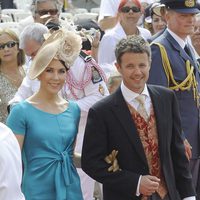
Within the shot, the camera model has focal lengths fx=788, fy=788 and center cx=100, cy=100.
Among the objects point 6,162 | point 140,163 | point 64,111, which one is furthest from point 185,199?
point 6,162

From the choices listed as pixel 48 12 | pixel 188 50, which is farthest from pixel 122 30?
→ pixel 188 50

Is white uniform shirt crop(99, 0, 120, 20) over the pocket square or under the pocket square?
under

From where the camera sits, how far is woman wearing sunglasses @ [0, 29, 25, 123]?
6.95 m

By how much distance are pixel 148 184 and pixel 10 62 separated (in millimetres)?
2796

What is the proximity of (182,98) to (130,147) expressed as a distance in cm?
112

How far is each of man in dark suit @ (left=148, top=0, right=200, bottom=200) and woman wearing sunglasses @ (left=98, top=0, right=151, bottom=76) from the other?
190 centimetres

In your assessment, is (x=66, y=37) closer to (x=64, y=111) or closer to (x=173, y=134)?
(x=64, y=111)

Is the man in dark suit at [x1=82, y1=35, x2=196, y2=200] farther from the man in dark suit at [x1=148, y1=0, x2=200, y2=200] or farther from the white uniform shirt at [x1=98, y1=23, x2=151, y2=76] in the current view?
the white uniform shirt at [x1=98, y1=23, x2=151, y2=76]

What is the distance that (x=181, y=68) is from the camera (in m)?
5.73

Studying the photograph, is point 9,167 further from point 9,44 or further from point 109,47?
point 109,47

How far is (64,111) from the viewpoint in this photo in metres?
5.08

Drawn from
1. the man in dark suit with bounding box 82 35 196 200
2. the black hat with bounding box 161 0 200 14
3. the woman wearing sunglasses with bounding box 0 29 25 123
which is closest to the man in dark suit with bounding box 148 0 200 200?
the black hat with bounding box 161 0 200 14

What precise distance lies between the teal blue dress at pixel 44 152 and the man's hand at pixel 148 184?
0.53 m

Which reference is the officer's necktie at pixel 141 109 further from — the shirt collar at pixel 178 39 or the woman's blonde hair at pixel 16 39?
Answer: the woman's blonde hair at pixel 16 39
